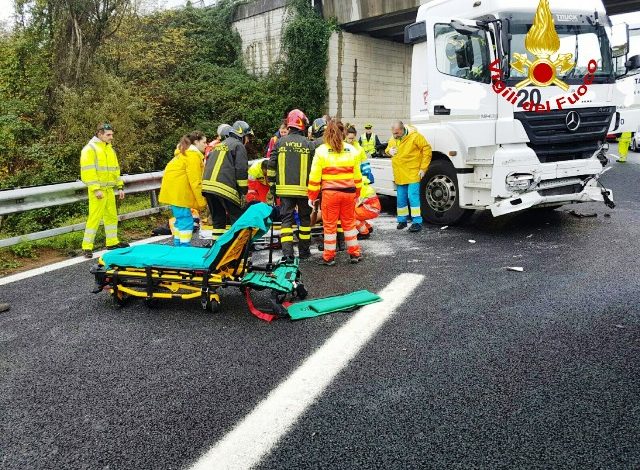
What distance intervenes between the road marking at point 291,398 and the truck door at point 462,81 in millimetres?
3466

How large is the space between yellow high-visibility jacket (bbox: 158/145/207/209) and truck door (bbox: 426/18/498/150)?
3514 mm

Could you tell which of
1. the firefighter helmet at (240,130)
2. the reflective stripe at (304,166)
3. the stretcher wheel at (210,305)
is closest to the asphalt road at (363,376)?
the stretcher wheel at (210,305)

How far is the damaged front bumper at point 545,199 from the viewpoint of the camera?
668cm

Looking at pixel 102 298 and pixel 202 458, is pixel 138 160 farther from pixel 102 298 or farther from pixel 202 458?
pixel 202 458

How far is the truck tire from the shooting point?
772 cm

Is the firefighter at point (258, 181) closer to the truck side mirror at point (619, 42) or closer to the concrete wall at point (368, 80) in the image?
the truck side mirror at point (619, 42)

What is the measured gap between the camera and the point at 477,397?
2.93 m

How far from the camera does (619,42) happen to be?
23.5 ft

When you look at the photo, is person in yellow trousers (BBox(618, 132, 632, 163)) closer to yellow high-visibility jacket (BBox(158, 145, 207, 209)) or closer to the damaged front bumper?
the damaged front bumper

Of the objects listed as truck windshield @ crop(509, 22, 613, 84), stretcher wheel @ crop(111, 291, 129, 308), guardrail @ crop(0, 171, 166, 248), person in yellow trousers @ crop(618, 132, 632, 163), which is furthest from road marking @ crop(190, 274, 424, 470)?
person in yellow trousers @ crop(618, 132, 632, 163)

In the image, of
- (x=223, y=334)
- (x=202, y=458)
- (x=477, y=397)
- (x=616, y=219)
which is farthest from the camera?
(x=616, y=219)

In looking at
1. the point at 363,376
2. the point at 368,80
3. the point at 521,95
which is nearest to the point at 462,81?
the point at 521,95

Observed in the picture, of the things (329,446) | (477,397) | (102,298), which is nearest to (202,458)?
(329,446)

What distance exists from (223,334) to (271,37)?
1651cm
